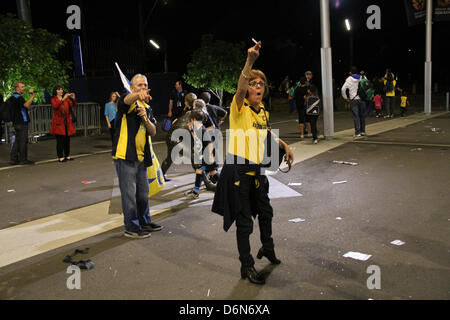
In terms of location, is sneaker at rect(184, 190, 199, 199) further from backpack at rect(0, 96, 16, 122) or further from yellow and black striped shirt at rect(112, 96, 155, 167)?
backpack at rect(0, 96, 16, 122)

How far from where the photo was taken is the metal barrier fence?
627 inches

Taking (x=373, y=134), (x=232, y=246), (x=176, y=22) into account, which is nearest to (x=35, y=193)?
(x=232, y=246)

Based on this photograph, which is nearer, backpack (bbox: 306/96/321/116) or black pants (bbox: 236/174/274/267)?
black pants (bbox: 236/174/274/267)

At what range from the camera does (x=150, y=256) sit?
5.07 meters

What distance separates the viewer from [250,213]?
4.49 m

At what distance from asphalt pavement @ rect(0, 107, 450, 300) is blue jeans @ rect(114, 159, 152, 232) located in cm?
26

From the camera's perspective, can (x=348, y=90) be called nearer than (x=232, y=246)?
No

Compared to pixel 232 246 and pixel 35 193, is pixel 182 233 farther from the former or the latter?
pixel 35 193

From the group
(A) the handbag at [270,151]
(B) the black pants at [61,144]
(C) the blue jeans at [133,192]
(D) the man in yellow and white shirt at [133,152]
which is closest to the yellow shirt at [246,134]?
(A) the handbag at [270,151]

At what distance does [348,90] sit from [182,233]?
8.80 meters

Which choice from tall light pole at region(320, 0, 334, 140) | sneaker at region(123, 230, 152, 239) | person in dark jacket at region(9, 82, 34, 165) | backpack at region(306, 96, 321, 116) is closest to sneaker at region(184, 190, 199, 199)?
sneaker at region(123, 230, 152, 239)

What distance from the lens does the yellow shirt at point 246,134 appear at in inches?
172
